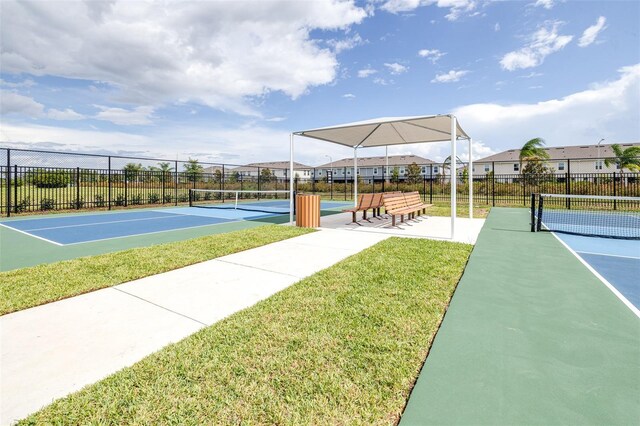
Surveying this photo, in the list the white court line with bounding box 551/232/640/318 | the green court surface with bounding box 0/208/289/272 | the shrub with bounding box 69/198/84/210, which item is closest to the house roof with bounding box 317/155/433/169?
the shrub with bounding box 69/198/84/210

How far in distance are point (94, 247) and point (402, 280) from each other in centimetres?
720

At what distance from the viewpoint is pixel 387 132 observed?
13562 mm

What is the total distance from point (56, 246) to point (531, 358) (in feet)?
31.7

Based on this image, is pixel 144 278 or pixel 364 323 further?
pixel 144 278

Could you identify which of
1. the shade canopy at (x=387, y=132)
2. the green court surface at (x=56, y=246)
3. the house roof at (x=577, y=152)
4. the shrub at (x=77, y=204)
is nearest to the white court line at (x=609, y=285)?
the shade canopy at (x=387, y=132)

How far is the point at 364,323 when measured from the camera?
3.46 metres

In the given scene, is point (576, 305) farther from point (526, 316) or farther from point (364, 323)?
point (364, 323)

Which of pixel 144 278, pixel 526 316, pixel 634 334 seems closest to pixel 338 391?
pixel 526 316

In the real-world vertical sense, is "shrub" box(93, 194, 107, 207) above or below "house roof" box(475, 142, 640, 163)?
below

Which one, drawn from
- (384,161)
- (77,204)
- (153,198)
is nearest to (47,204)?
(77,204)

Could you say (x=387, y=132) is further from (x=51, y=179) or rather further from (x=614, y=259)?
(x=51, y=179)

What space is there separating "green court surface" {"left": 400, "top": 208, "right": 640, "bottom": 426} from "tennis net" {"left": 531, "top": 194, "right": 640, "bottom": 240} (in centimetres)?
563

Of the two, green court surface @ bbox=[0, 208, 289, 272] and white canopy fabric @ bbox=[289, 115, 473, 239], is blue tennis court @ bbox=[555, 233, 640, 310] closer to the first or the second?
white canopy fabric @ bbox=[289, 115, 473, 239]

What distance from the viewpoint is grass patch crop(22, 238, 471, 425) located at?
2.16 meters
